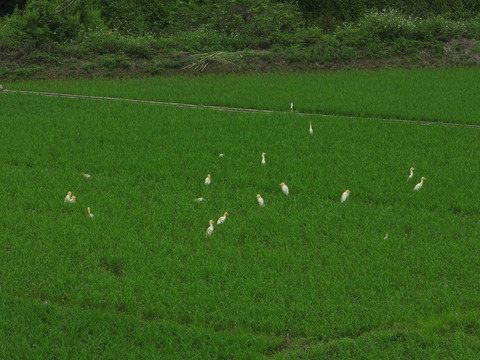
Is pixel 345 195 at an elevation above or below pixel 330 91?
above

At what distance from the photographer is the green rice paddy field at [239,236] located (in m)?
5.38

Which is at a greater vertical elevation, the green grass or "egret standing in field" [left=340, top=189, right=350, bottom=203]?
"egret standing in field" [left=340, top=189, right=350, bottom=203]

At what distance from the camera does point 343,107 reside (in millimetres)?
13422

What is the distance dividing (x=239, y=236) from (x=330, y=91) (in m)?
8.62

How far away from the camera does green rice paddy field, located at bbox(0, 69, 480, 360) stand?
5.38 m

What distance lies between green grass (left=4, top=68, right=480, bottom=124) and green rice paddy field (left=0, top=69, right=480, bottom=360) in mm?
214

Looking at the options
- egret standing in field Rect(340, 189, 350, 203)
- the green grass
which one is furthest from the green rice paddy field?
the green grass

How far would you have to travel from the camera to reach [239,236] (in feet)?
24.3

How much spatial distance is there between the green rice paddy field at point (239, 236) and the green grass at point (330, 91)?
21cm

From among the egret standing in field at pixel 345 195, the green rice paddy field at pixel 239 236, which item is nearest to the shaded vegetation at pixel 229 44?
the green rice paddy field at pixel 239 236

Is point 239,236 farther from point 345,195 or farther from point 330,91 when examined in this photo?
point 330,91

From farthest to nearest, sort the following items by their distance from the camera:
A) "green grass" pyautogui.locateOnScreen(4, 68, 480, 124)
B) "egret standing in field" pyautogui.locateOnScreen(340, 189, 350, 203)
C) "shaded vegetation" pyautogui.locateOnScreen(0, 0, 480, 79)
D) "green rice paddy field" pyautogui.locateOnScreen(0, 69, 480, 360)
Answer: "shaded vegetation" pyautogui.locateOnScreen(0, 0, 480, 79), "green grass" pyautogui.locateOnScreen(4, 68, 480, 124), "egret standing in field" pyautogui.locateOnScreen(340, 189, 350, 203), "green rice paddy field" pyautogui.locateOnScreen(0, 69, 480, 360)

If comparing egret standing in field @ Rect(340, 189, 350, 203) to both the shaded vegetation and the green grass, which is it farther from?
the shaded vegetation

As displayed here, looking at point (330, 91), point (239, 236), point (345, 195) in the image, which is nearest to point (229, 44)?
point (330, 91)
